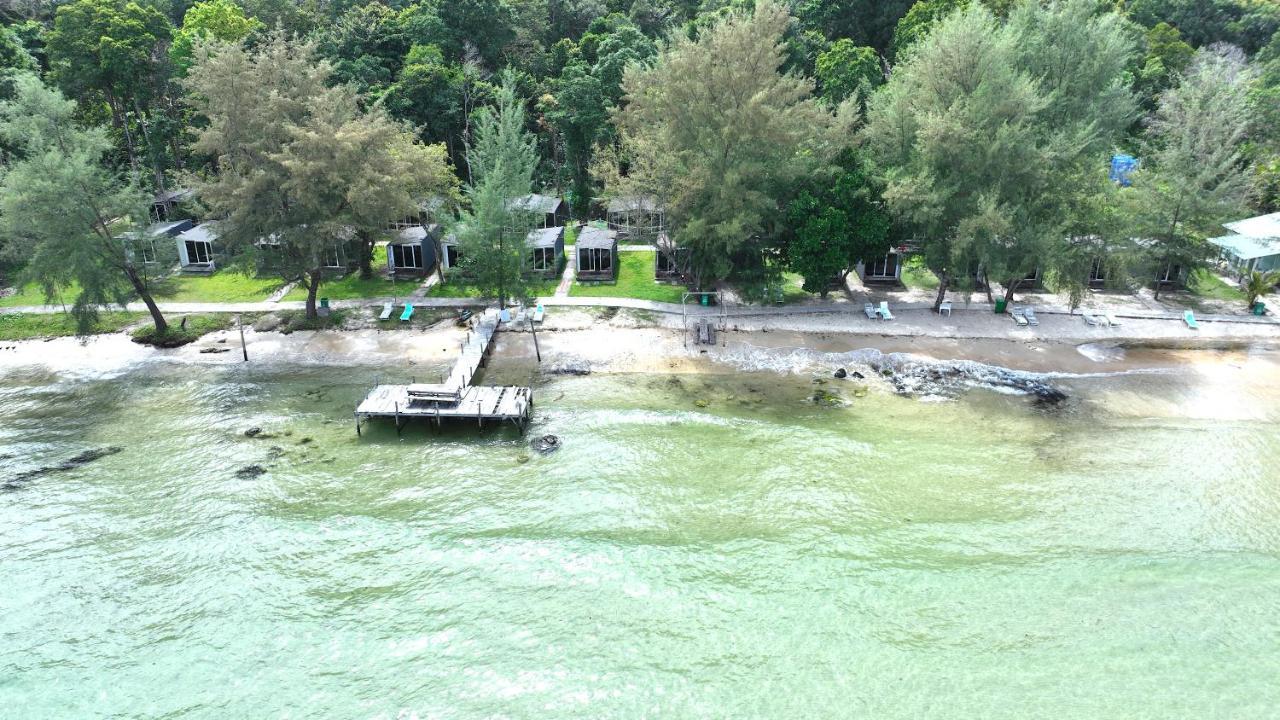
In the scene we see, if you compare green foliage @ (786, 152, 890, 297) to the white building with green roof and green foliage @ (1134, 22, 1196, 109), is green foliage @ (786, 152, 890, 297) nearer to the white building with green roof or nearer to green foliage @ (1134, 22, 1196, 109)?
the white building with green roof

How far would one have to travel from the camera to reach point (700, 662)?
16.8 meters

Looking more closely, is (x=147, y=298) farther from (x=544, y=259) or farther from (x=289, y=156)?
(x=544, y=259)

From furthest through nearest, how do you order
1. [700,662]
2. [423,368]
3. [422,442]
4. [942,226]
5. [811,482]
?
[942,226] < [423,368] < [422,442] < [811,482] < [700,662]

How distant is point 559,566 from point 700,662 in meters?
4.68

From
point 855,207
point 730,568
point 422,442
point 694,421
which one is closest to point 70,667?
point 422,442

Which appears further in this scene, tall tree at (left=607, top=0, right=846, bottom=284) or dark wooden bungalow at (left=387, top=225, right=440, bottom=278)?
dark wooden bungalow at (left=387, top=225, right=440, bottom=278)

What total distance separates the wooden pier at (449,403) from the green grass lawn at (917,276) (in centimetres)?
2238

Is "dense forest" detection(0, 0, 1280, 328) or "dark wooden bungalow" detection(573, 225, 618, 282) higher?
"dense forest" detection(0, 0, 1280, 328)

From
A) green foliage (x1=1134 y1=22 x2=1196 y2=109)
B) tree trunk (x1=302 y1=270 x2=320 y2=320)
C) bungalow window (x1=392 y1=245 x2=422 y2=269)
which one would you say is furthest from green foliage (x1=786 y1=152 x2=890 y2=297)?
green foliage (x1=1134 y1=22 x2=1196 y2=109)

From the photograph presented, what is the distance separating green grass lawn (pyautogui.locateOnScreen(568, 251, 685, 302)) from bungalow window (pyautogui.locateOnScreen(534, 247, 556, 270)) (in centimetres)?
224

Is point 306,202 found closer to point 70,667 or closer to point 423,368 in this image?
point 423,368

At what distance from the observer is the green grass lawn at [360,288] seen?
38.4 m

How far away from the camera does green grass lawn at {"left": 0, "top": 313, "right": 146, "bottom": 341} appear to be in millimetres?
34406

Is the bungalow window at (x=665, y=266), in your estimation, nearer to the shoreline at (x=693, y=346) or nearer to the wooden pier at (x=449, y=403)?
the shoreline at (x=693, y=346)
